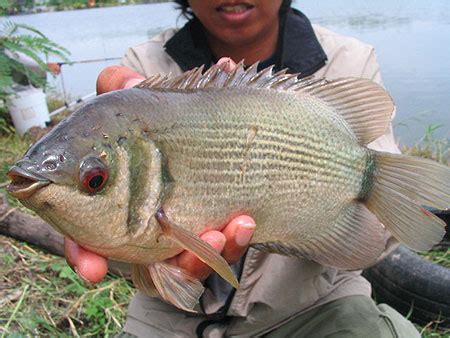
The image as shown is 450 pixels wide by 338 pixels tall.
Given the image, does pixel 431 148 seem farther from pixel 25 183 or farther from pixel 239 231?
pixel 25 183

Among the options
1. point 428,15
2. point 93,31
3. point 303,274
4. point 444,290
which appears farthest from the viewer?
point 93,31

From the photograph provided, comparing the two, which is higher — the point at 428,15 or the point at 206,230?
the point at 206,230

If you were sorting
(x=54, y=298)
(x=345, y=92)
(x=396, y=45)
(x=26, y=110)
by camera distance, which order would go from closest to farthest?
(x=345, y=92) < (x=54, y=298) < (x=26, y=110) < (x=396, y=45)

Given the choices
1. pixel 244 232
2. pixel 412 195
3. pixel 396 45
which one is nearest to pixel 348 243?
pixel 412 195

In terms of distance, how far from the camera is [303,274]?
2457 millimetres

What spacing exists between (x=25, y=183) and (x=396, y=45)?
25.0ft

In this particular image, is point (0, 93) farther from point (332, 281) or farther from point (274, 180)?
point (274, 180)

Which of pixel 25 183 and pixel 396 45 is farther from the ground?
pixel 25 183

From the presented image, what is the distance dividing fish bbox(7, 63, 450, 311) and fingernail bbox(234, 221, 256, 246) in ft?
0.14

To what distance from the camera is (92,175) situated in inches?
51.1

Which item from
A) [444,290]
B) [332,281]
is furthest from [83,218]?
[444,290]

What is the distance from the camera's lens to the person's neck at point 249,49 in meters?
2.81

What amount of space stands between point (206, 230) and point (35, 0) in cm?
486

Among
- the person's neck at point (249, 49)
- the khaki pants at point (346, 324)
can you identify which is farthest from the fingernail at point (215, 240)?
the person's neck at point (249, 49)
